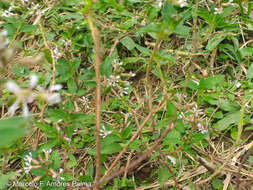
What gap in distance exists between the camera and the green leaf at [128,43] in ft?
6.40

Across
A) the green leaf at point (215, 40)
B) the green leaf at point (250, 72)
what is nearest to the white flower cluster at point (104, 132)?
the green leaf at point (215, 40)

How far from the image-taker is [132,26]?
2035 millimetres

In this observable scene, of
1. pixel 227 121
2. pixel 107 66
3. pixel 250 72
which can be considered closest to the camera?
pixel 107 66

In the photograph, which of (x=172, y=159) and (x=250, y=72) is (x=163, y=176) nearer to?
(x=172, y=159)

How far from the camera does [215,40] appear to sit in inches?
75.8

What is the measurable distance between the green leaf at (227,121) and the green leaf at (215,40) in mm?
484

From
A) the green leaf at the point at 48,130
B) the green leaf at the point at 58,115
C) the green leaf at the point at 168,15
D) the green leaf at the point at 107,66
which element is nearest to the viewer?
the green leaf at the point at 168,15

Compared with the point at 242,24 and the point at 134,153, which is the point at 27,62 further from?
the point at 242,24

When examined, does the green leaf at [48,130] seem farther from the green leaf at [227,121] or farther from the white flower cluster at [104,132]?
the green leaf at [227,121]

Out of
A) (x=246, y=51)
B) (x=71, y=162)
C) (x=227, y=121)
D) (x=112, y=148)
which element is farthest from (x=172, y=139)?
(x=246, y=51)

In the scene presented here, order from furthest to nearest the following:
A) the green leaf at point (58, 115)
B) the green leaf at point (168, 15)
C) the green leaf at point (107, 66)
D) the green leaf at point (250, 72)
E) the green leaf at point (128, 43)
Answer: the green leaf at point (128, 43) → the green leaf at point (250, 72) → the green leaf at point (107, 66) → the green leaf at point (58, 115) → the green leaf at point (168, 15)

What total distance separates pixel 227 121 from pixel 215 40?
23.1 inches

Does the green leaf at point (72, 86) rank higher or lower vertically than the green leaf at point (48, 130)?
higher

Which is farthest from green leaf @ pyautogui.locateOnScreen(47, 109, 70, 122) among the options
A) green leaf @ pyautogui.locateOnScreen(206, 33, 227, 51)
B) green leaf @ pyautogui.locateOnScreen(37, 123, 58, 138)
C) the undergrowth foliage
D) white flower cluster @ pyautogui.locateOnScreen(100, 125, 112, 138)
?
green leaf @ pyautogui.locateOnScreen(206, 33, 227, 51)
